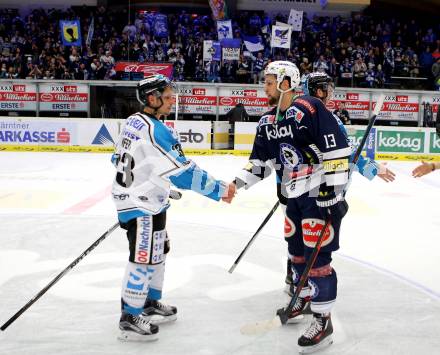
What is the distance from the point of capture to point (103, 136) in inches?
557

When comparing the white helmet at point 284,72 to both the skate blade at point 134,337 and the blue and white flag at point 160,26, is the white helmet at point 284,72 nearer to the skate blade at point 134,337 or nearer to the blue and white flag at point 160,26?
the skate blade at point 134,337

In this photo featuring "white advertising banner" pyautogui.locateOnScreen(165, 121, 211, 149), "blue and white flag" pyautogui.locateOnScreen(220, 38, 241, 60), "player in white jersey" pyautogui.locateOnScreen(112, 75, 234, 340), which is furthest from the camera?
"blue and white flag" pyautogui.locateOnScreen(220, 38, 241, 60)

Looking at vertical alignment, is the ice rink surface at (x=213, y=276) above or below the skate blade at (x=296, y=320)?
below

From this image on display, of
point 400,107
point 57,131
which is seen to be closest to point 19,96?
point 57,131

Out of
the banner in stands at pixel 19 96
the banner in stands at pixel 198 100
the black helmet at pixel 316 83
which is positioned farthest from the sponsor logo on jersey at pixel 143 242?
the banner in stands at pixel 19 96

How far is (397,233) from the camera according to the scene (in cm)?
603

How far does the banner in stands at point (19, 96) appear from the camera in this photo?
16234 millimetres

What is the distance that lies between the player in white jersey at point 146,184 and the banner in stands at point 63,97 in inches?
553

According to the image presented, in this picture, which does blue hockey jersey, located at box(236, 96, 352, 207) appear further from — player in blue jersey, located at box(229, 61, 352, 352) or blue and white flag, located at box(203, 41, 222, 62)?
blue and white flag, located at box(203, 41, 222, 62)

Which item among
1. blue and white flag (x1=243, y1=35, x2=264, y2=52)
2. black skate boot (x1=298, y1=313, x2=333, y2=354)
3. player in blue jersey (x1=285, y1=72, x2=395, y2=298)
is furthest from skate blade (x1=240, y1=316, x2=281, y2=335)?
blue and white flag (x1=243, y1=35, x2=264, y2=52)

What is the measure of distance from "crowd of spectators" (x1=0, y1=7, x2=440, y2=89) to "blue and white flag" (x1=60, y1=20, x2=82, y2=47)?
0.31 metres

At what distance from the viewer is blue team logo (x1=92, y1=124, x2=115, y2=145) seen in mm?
14164

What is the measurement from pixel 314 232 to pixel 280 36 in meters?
15.5

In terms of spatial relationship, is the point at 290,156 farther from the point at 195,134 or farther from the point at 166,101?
the point at 195,134
